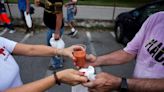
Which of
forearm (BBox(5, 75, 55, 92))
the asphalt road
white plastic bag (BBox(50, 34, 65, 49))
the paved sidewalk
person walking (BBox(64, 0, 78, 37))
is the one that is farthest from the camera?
the paved sidewalk

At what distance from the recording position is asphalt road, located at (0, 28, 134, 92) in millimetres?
6840

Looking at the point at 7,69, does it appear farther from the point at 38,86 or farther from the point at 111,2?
the point at 111,2

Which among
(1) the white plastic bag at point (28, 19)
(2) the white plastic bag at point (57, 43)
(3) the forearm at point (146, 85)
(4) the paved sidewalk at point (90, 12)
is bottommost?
(4) the paved sidewalk at point (90, 12)

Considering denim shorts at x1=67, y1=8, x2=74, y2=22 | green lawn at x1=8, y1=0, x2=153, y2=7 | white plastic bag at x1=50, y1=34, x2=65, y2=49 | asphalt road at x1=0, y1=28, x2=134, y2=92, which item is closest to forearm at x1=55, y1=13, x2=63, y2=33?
white plastic bag at x1=50, y1=34, x2=65, y2=49

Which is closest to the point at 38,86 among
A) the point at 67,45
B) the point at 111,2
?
the point at 67,45

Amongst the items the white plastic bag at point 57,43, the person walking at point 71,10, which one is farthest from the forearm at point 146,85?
the person walking at point 71,10

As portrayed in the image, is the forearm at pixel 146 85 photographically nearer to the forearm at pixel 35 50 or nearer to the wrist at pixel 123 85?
the wrist at pixel 123 85

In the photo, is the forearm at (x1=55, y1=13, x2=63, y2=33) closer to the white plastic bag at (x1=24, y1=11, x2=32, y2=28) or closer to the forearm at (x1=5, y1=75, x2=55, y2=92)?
the forearm at (x1=5, y1=75, x2=55, y2=92)

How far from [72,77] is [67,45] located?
22.7ft

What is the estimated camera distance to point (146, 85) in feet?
8.61

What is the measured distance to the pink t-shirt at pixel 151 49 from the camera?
9.23ft

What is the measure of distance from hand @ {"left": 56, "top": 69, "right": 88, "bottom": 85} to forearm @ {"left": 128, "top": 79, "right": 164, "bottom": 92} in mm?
417

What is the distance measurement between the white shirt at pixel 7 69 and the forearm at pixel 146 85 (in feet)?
3.24

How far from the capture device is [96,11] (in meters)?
13.6
